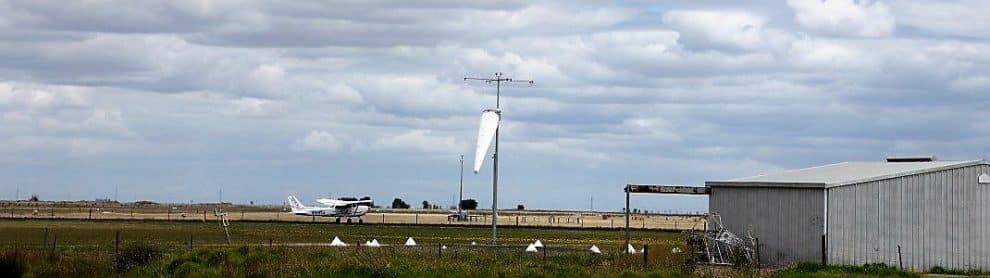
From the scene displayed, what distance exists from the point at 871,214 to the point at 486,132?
1888 cm

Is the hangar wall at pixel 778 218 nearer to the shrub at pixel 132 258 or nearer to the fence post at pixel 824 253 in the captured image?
the fence post at pixel 824 253

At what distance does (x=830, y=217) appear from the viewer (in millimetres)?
42562

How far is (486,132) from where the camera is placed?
5781 cm

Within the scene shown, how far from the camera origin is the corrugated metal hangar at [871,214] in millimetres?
42719

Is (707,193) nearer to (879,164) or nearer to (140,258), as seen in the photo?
(879,164)

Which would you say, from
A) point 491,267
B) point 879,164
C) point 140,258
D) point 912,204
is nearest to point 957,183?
point 912,204

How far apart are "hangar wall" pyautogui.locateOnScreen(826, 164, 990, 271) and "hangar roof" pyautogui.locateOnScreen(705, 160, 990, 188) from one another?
21 centimetres

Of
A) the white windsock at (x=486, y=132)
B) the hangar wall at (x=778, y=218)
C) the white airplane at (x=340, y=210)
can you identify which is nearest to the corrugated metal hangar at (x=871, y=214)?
the hangar wall at (x=778, y=218)

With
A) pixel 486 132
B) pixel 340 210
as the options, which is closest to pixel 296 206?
pixel 340 210

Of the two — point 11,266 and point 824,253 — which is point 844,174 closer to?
point 824,253

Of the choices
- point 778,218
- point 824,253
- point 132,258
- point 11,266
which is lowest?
point 11,266

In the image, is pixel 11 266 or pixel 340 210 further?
pixel 340 210

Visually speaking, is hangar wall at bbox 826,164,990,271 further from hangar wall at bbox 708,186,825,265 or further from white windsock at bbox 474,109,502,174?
white windsock at bbox 474,109,502,174

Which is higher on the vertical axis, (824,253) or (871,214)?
(871,214)
